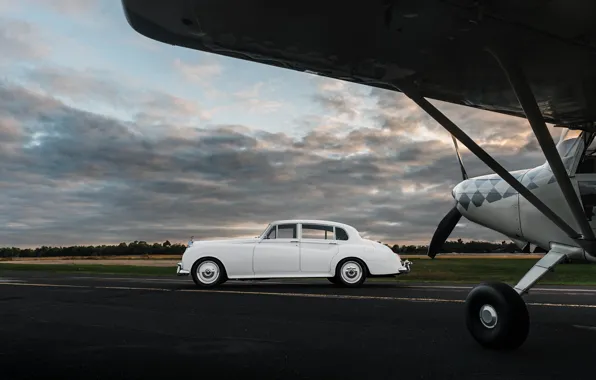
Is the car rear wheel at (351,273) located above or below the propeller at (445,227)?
below

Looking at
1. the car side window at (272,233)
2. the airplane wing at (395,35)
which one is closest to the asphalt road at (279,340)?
the airplane wing at (395,35)

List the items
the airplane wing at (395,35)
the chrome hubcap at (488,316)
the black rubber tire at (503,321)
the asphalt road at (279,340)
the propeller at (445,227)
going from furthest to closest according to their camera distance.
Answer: the propeller at (445,227), the chrome hubcap at (488,316), the black rubber tire at (503,321), the asphalt road at (279,340), the airplane wing at (395,35)

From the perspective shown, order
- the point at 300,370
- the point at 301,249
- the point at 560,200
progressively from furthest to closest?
the point at 301,249 → the point at 560,200 → the point at 300,370

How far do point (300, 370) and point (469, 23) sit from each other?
260 cm

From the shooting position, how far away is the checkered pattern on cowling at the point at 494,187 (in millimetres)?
5477

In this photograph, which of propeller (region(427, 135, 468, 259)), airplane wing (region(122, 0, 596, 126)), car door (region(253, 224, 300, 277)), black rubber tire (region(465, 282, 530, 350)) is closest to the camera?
airplane wing (region(122, 0, 596, 126))

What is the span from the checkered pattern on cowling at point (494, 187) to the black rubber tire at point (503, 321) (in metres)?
1.60

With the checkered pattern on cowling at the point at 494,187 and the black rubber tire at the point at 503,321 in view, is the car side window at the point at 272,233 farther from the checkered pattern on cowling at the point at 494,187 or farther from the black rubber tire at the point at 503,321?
the black rubber tire at the point at 503,321

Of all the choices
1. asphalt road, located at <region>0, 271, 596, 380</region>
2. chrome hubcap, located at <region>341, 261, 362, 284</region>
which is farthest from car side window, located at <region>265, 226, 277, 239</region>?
asphalt road, located at <region>0, 271, 596, 380</region>

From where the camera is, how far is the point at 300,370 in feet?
11.8

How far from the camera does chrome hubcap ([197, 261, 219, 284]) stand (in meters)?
11.6

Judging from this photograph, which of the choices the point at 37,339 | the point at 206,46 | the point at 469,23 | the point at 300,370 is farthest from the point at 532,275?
the point at 37,339

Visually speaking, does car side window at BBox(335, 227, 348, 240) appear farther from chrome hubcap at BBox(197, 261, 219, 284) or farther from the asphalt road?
the asphalt road

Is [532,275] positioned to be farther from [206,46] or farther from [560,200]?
[206,46]
